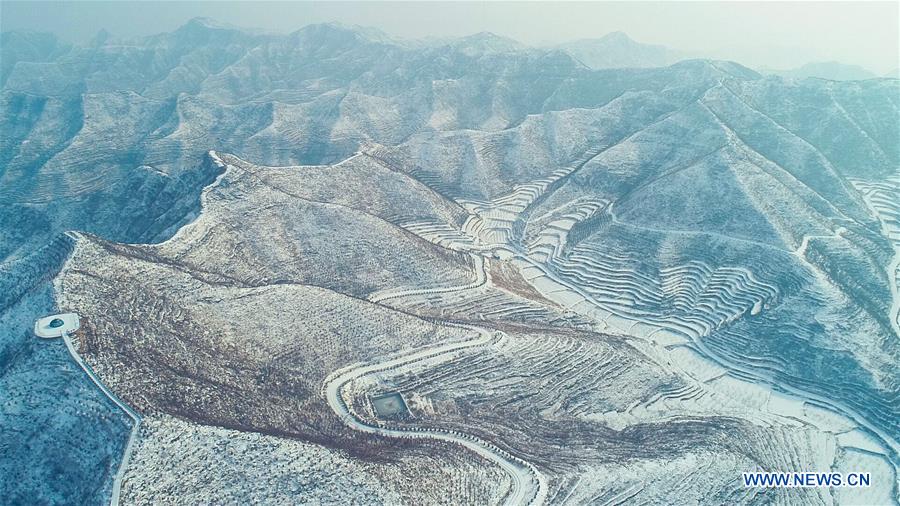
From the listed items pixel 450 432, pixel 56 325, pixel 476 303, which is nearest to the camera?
pixel 56 325

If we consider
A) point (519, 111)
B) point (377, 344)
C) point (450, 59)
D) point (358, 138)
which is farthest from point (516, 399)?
point (450, 59)

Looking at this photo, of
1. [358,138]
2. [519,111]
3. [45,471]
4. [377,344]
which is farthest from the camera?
[519,111]

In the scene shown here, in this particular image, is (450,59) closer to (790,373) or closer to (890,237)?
(890,237)

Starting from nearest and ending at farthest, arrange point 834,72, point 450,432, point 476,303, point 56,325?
point 56,325
point 450,432
point 476,303
point 834,72

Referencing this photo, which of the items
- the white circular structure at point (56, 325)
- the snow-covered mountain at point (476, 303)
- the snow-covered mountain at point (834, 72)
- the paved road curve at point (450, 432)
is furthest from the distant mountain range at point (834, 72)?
the white circular structure at point (56, 325)

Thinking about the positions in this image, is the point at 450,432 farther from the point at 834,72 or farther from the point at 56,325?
the point at 834,72

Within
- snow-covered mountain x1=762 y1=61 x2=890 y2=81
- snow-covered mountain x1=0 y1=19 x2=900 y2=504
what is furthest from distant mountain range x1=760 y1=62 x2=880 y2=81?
snow-covered mountain x1=0 y1=19 x2=900 y2=504

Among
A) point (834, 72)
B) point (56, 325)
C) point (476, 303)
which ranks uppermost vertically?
point (834, 72)

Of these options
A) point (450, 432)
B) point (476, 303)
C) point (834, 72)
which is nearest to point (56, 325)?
point (450, 432)
